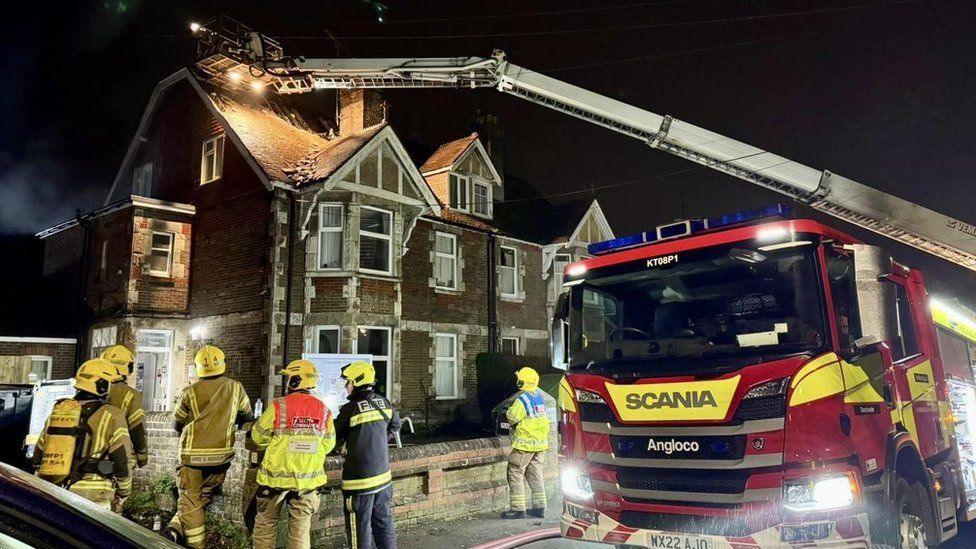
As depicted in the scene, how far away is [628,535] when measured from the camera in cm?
488

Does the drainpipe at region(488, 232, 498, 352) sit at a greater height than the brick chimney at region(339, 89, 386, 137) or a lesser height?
lesser

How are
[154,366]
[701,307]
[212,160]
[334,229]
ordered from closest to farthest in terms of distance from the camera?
1. [701,307]
2. [334,229]
3. [154,366]
4. [212,160]

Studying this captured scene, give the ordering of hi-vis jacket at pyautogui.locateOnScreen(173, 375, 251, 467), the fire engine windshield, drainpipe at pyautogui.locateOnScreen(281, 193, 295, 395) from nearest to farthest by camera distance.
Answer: the fire engine windshield
hi-vis jacket at pyautogui.locateOnScreen(173, 375, 251, 467)
drainpipe at pyautogui.locateOnScreen(281, 193, 295, 395)

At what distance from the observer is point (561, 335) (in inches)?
249

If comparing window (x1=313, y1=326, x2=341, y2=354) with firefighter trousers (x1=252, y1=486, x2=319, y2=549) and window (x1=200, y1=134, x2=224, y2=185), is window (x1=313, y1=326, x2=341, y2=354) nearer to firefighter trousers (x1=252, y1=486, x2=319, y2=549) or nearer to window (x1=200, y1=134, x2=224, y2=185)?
window (x1=200, y1=134, x2=224, y2=185)

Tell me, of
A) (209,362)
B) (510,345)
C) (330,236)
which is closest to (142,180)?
(330,236)

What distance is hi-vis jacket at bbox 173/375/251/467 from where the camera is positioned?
19.5ft

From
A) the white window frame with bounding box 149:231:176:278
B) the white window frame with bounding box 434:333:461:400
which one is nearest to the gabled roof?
the white window frame with bounding box 434:333:461:400

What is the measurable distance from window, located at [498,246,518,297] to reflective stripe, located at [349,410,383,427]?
16.3 m

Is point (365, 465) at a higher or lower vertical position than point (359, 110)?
lower

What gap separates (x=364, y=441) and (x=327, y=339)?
10.9 metres

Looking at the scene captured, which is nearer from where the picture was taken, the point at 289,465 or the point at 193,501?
the point at 289,465

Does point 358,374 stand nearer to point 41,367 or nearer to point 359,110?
point 359,110

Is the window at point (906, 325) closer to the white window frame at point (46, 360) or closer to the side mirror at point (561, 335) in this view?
the side mirror at point (561, 335)
